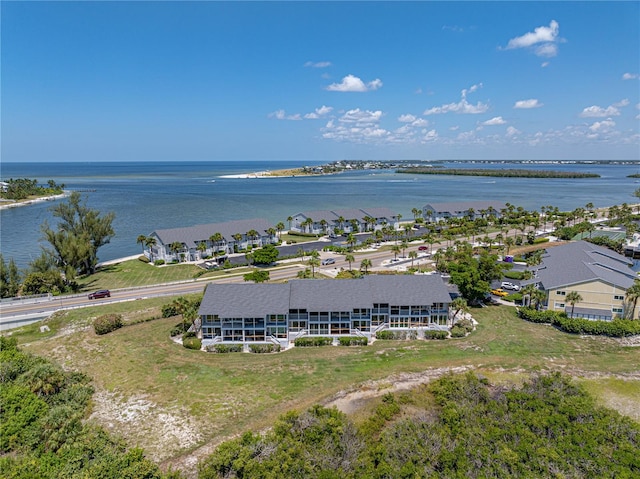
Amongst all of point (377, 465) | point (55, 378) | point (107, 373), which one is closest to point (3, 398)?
point (55, 378)

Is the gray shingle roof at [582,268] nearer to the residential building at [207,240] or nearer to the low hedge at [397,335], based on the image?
the low hedge at [397,335]

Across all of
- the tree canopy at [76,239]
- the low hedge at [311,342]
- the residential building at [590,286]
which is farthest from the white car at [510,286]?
the tree canopy at [76,239]

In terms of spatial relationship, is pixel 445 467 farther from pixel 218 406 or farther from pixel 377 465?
pixel 218 406

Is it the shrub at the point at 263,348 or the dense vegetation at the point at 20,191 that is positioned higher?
the dense vegetation at the point at 20,191

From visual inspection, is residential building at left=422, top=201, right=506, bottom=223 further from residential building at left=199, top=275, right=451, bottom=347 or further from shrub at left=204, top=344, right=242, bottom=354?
shrub at left=204, top=344, right=242, bottom=354

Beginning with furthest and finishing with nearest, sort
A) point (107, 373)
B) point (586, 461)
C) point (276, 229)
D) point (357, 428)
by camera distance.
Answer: point (276, 229), point (107, 373), point (357, 428), point (586, 461)

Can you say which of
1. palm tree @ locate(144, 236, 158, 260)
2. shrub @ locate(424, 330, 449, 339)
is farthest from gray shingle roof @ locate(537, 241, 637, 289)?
palm tree @ locate(144, 236, 158, 260)
